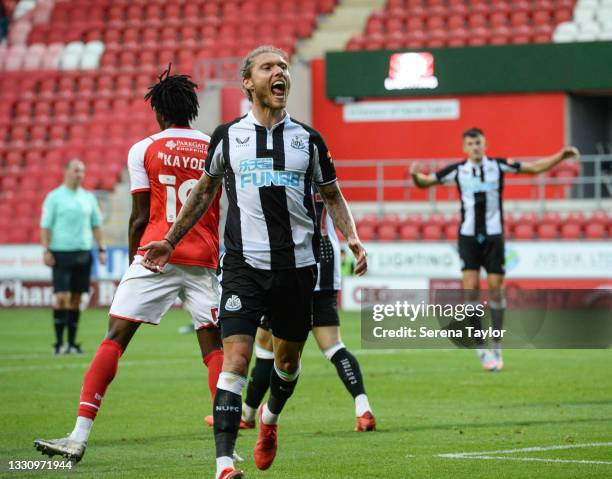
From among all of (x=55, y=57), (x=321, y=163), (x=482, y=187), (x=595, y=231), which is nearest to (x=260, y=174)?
(x=321, y=163)

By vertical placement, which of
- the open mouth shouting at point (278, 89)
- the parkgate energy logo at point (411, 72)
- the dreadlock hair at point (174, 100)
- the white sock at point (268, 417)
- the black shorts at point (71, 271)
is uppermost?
A: the parkgate energy logo at point (411, 72)

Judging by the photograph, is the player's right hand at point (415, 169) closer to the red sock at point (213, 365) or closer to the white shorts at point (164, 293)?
the white shorts at point (164, 293)

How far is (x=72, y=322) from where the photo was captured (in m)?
15.9

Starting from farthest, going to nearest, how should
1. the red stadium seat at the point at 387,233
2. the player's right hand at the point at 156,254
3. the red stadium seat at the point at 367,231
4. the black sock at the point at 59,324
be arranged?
the red stadium seat at the point at 367,231, the red stadium seat at the point at 387,233, the black sock at the point at 59,324, the player's right hand at the point at 156,254

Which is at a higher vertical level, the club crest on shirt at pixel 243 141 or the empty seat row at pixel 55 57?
the empty seat row at pixel 55 57

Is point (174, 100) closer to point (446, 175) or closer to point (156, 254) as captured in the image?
point (156, 254)

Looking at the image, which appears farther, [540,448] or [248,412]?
[248,412]

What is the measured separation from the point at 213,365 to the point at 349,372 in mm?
1516

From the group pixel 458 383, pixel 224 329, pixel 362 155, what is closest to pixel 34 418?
pixel 224 329

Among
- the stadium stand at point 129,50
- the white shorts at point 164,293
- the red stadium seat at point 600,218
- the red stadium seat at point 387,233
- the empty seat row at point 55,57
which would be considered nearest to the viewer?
the white shorts at point 164,293

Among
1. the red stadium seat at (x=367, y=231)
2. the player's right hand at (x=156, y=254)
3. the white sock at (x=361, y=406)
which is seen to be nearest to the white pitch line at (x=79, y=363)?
the white sock at (x=361, y=406)

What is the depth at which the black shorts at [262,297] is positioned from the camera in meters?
6.59

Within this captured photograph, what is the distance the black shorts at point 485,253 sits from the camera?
13.7m

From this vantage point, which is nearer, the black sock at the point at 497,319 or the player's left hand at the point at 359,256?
the player's left hand at the point at 359,256
